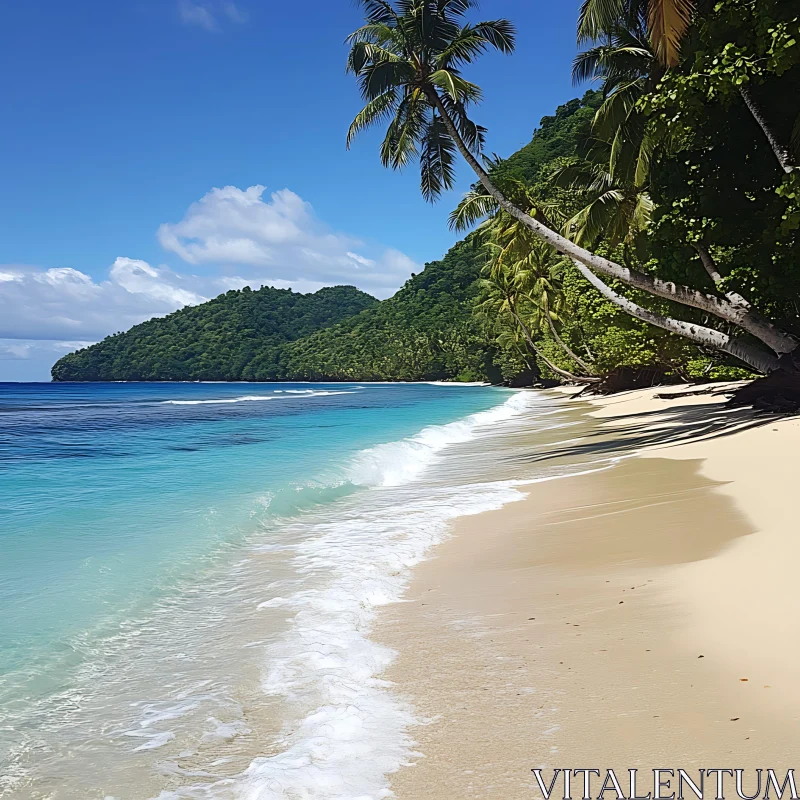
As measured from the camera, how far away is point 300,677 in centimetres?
362

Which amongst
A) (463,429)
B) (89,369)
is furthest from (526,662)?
(89,369)

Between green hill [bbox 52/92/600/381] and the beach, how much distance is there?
252 feet

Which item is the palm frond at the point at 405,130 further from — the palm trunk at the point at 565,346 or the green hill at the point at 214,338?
the green hill at the point at 214,338

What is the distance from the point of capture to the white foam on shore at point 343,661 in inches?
104

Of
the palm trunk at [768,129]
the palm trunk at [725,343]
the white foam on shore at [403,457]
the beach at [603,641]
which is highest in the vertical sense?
the palm trunk at [768,129]

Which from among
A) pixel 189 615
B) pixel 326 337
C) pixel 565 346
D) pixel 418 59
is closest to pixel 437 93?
pixel 418 59

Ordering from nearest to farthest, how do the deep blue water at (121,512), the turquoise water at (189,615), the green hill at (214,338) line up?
1. the turquoise water at (189,615)
2. the deep blue water at (121,512)
3. the green hill at (214,338)

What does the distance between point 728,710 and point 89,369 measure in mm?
174207

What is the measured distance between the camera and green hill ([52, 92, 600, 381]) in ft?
342

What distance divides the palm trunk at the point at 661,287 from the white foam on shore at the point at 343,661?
289 inches

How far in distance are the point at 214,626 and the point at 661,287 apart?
40.1ft

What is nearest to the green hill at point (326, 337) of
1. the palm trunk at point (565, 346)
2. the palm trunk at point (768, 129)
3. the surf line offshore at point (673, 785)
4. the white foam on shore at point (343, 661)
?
the palm trunk at point (565, 346)

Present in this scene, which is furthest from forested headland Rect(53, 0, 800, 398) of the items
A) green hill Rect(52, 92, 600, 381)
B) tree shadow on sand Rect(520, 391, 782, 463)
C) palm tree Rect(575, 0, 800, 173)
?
green hill Rect(52, 92, 600, 381)

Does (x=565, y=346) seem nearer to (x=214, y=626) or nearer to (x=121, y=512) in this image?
(x=121, y=512)
